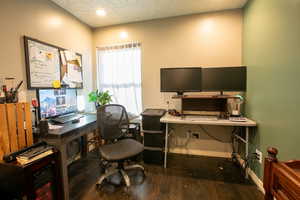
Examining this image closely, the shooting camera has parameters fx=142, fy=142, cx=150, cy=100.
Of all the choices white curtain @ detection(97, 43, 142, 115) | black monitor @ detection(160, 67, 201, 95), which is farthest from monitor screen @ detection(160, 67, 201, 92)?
white curtain @ detection(97, 43, 142, 115)

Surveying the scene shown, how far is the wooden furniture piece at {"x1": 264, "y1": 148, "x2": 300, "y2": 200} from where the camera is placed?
667mm

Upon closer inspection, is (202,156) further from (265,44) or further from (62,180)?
(62,180)

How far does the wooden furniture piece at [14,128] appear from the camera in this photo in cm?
126

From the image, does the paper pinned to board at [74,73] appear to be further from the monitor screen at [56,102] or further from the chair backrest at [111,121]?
the chair backrest at [111,121]

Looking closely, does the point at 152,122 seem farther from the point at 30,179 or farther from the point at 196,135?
the point at 30,179

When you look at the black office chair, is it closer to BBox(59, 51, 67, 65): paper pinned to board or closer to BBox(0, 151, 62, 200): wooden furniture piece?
BBox(0, 151, 62, 200): wooden furniture piece

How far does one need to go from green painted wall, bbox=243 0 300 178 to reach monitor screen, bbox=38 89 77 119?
2751mm

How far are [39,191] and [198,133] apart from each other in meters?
2.34

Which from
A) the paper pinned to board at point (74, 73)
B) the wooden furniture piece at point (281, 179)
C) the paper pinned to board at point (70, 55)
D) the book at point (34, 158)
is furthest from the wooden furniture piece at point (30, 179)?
the wooden furniture piece at point (281, 179)

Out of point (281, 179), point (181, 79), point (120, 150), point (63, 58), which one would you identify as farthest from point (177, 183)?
point (63, 58)

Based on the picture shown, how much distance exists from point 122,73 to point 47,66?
1277 millimetres

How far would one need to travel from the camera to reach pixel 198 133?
Result: 264 centimetres

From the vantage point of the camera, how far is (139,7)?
2289 millimetres

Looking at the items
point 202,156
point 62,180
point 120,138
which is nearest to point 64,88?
point 120,138
